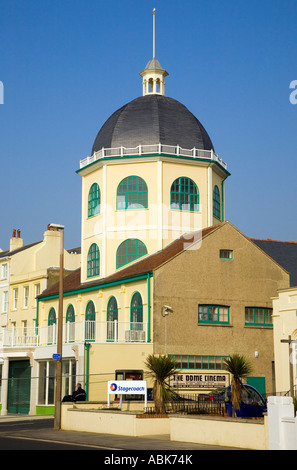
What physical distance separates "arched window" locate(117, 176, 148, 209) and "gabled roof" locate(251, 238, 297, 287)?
32.1 ft

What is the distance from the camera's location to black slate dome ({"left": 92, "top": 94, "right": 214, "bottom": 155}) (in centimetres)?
4359

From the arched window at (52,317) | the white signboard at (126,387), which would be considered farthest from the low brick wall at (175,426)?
the arched window at (52,317)

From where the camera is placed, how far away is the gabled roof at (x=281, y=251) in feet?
156

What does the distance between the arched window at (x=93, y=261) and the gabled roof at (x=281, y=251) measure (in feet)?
36.6

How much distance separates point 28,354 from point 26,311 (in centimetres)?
1086

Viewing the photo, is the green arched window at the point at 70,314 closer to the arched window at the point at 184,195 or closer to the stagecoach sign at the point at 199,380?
the arched window at the point at 184,195

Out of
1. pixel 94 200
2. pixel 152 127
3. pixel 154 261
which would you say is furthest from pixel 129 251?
pixel 152 127

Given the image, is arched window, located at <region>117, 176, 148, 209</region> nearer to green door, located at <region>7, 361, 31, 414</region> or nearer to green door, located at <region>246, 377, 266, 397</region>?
green door, located at <region>7, 361, 31, 414</region>

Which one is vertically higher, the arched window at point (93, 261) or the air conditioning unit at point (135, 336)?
the arched window at point (93, 261)

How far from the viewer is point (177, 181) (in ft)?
140

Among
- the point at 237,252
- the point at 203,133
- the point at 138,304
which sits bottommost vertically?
the point at 138,304

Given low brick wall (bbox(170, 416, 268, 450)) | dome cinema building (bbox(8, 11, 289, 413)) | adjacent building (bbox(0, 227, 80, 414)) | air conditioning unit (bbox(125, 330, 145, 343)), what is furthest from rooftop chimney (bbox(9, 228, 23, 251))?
low brick wall (bbox(170, 416, 268, 450))

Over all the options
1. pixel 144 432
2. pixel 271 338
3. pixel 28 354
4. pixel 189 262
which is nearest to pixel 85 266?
pixel 28 354

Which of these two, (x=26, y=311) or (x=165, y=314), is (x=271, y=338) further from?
(x=26, y=311)
